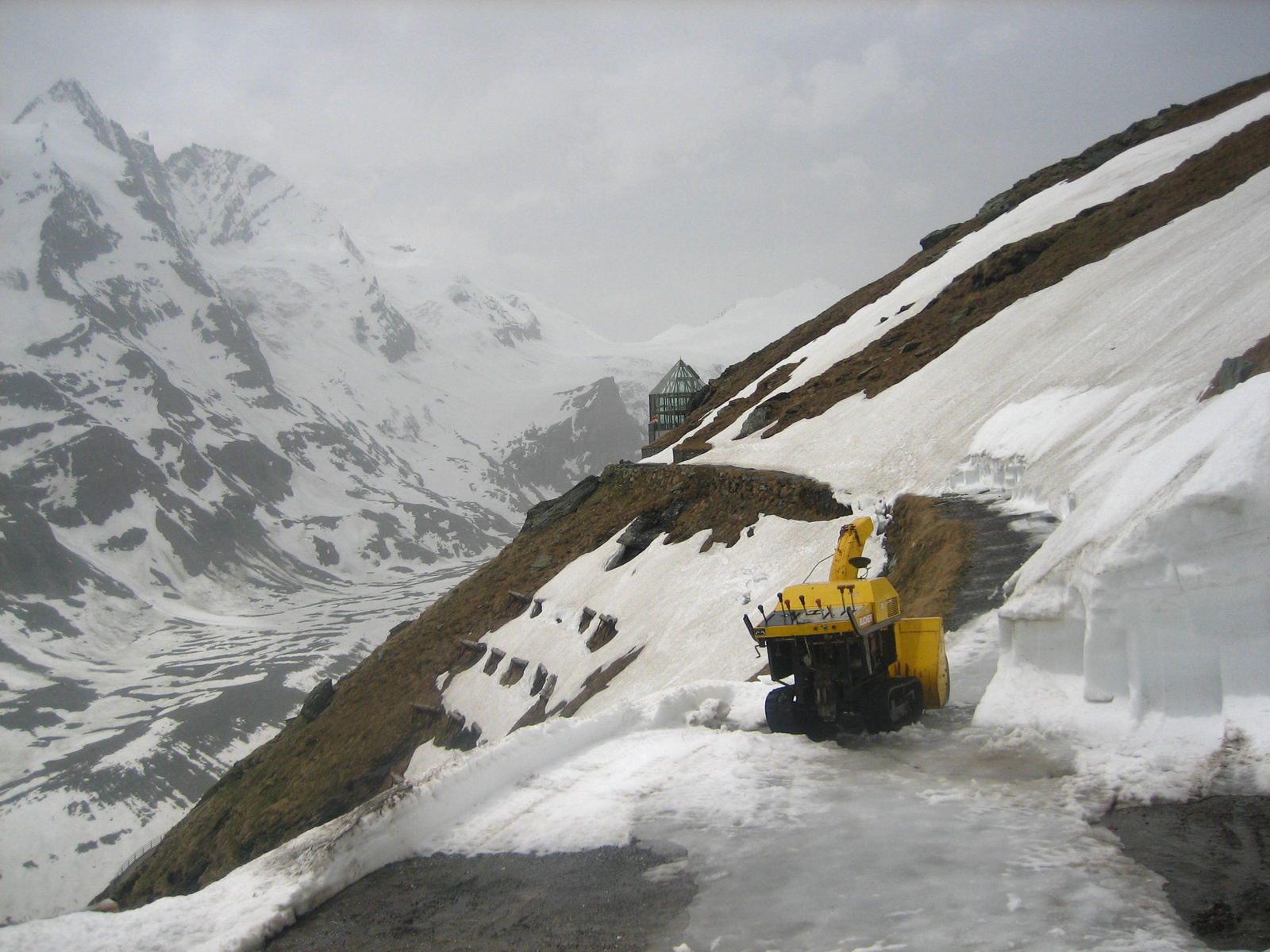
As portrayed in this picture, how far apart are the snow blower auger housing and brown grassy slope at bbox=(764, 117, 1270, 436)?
23.7 m

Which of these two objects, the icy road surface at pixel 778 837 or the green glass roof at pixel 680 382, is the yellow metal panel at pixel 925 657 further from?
the green glass roof at pixel 680 382

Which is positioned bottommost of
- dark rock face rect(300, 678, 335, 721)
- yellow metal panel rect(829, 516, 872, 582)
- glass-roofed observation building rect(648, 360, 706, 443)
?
dark rock face rect(300, 678, 335, 721)

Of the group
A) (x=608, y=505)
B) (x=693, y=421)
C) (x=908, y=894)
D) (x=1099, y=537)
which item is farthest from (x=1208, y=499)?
(x=693, y=421)

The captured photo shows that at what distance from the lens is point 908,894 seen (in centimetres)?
675

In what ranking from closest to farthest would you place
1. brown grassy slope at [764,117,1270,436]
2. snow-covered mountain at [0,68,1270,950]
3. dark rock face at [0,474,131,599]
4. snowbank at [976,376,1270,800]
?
snow-covered mountain at [0,68,1270,950]
snowbank at [976,376,1270,800]
brown grassy slope at [764,117,1270,436]
dark rock face at [0,474,131,599]

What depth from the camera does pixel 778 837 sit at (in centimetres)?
810

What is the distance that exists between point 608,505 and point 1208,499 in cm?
2973

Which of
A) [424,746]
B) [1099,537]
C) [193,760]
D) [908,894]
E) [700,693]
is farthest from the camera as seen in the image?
[193,760]

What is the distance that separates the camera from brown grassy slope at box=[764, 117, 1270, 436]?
29.8 m

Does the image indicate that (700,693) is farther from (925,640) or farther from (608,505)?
(608,505)

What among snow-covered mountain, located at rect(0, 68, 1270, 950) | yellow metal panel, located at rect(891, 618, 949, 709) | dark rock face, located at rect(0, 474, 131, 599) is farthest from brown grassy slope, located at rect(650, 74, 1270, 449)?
dark rock face, located at rect(0, 474, 131, 599)

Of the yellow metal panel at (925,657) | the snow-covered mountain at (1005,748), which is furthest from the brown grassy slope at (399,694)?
the yellow metal panel at (925,657)

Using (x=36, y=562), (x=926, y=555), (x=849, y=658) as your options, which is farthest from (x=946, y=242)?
(x=36, y=562)

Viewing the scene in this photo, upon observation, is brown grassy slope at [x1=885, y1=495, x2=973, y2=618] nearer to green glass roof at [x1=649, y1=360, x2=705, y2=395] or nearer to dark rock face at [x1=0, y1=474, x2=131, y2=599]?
green glass roof at [x1=649, y1=360, x2=705, y2=395]
